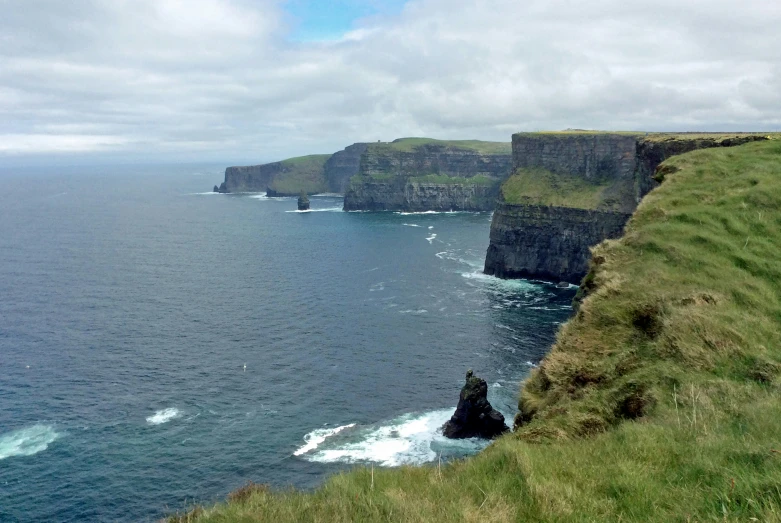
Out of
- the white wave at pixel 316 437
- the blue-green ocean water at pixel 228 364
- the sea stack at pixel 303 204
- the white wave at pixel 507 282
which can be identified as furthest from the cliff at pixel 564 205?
the sea stack at pixel 303 204

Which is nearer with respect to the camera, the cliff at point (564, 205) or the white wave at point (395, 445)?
the white wave at point (395, 445)

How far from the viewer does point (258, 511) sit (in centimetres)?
1048

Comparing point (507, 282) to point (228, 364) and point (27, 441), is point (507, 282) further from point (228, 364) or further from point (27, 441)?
point (27, 441)

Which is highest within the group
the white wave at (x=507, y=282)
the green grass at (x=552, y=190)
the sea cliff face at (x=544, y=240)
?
the green grass at (x=552, y=190)

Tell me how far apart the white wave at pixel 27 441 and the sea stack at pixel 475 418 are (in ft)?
98.1

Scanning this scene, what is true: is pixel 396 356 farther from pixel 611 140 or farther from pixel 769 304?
pixel 611 140

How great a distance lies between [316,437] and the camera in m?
44.5

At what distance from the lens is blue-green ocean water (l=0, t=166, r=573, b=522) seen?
40.4 m

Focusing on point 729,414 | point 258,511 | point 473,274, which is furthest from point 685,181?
point 473,274

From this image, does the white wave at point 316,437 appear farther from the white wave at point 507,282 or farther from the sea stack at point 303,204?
the sea stack at point 303,204

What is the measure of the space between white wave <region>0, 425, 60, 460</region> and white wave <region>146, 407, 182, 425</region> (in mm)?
6658

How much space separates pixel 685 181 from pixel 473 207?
552ft

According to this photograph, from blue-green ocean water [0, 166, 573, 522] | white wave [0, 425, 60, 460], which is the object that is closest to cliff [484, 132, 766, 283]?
blue-green ocean water [0, 166, 573, 522]

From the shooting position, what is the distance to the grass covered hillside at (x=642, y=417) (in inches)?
348
